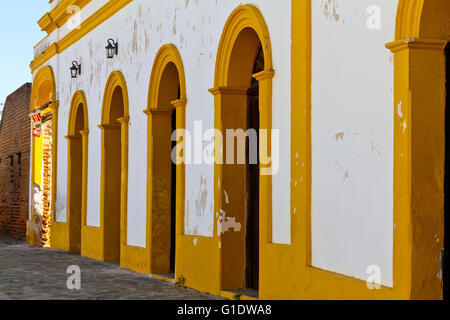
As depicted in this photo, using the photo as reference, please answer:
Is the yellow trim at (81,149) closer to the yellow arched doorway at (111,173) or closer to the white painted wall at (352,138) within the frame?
the yellow arched doorway at (111,173)

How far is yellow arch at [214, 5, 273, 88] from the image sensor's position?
8.09 meters

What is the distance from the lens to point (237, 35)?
8.86 meters

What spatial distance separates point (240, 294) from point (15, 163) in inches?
616

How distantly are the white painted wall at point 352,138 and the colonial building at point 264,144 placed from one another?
2 cm

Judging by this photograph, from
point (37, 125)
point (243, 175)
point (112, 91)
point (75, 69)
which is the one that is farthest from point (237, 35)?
point (37, 125)

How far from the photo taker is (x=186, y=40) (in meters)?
10.5

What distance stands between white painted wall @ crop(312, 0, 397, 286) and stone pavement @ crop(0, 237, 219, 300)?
2589 mm

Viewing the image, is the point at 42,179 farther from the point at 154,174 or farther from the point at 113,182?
the point at 154,174

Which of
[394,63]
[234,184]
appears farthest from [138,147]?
[394,63]

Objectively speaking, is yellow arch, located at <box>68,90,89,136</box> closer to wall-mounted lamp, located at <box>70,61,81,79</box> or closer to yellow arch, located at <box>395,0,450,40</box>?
wall-mounted lamp, located at <box>70,61,81,79</box>

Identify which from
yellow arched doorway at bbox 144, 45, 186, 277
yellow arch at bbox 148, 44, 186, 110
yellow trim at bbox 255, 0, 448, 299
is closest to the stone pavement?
yellow arched doorway at bbox 144, 45, 186, 277

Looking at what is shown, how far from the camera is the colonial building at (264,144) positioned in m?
5.70
